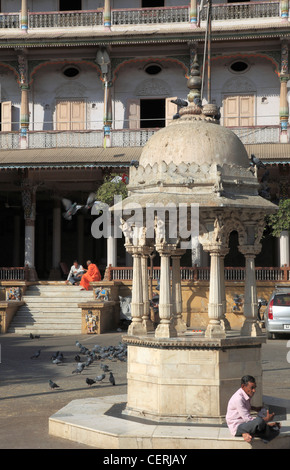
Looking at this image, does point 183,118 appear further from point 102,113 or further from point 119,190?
point 102,113

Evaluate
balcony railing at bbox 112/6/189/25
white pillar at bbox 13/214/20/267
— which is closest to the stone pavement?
white pillar at bbox 13/214/20/267

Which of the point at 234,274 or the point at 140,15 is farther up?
the point at 140,15

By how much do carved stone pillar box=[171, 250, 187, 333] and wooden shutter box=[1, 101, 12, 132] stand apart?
17.6m

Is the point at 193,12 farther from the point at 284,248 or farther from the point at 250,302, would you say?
the point at 250,302

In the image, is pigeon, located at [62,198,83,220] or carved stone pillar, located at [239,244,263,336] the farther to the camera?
pigeon, located at [62,198,83,220]

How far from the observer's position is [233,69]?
25.5 m

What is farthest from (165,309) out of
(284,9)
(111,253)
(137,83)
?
(284,9)

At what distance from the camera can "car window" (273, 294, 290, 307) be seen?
1780 centimetres

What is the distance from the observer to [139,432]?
7273 millimetres

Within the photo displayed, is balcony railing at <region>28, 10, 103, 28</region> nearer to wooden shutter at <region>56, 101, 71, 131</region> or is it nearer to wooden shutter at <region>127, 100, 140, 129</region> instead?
wooden shutter at <region>56, 101, 71, 131</region>

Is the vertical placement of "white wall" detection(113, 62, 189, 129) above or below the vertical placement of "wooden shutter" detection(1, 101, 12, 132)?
above

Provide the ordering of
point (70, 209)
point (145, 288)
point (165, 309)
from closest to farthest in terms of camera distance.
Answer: point (165, 309) < point (145, 288) < point (70, 209)

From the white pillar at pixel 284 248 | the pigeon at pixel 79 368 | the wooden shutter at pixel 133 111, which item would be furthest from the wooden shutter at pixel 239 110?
the pigeon at pixel 79 368

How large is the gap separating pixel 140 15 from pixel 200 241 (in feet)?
62.3
